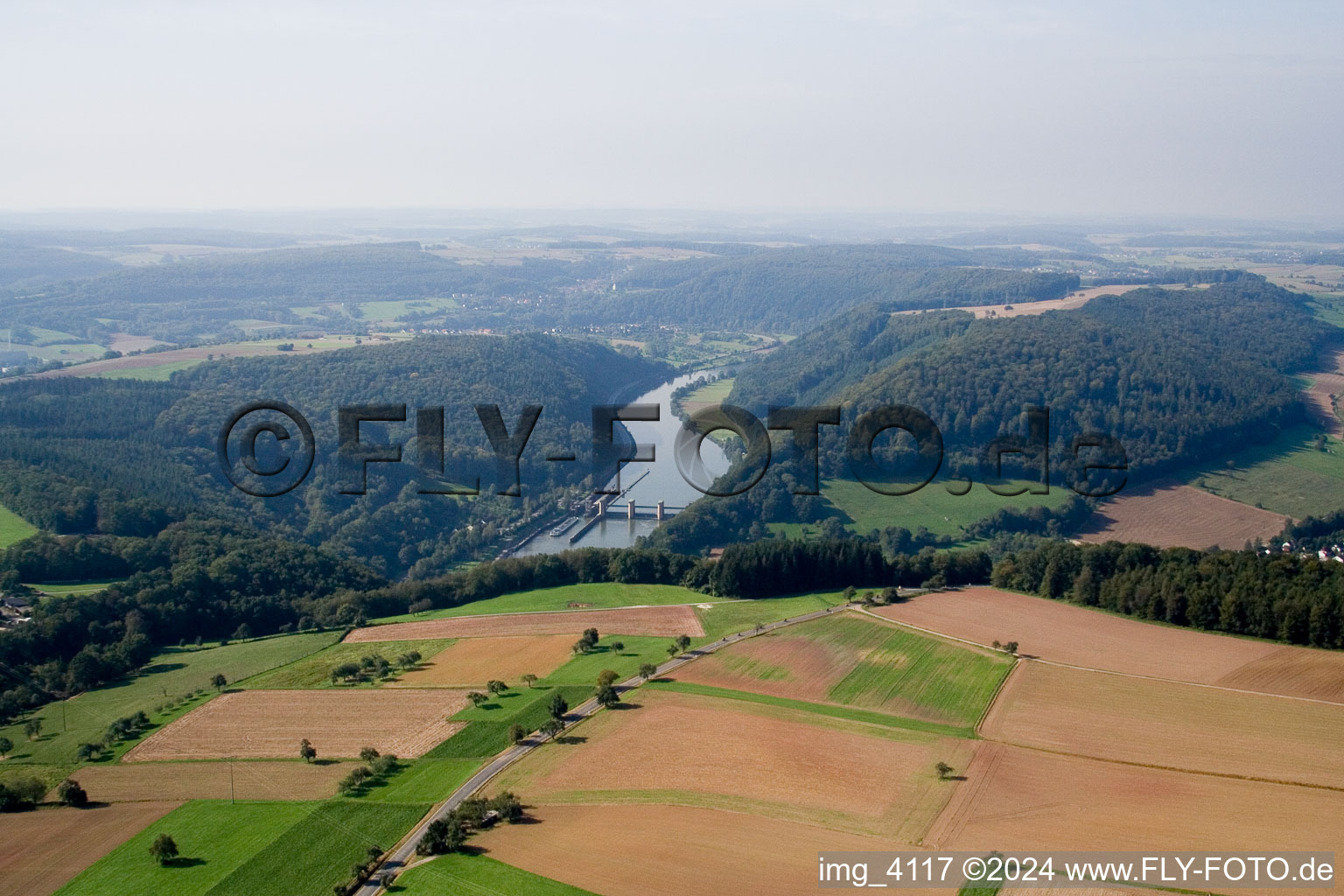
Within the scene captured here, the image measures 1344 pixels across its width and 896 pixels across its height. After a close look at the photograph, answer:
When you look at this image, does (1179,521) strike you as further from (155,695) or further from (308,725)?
(155,695)

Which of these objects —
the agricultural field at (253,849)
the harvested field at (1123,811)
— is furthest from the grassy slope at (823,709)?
the agricultural field at (253,849)

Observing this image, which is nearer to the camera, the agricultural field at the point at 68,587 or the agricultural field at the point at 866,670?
the agricultural field at the point at 866,670

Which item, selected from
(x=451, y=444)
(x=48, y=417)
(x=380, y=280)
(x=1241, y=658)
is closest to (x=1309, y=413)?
(x=1241, y=658)

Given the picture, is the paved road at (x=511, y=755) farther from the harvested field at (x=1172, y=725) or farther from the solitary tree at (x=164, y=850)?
the harvested field at (x=1172, y=725)

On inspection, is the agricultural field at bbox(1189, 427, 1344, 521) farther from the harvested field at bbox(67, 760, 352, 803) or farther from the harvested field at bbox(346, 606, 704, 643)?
the harvested field at bbox(67, 760, 352, 803)

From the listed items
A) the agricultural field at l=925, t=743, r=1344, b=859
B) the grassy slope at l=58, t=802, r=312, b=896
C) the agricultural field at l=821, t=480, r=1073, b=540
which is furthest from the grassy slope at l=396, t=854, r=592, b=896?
the agricultural field at l=821, t=480, r=1073, b=540

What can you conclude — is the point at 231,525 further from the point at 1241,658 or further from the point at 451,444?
the point at 1241,658
